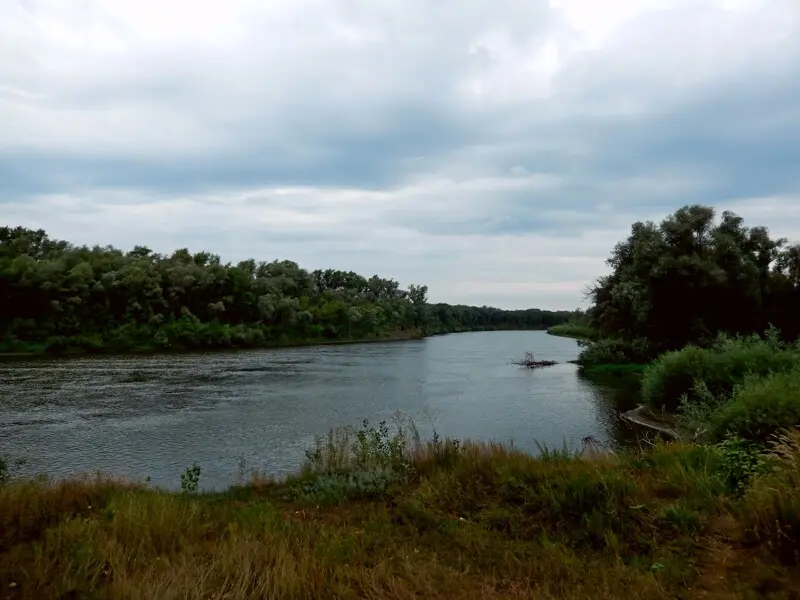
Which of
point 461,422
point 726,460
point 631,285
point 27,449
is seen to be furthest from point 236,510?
point 631,285

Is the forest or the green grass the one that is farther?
the green grass

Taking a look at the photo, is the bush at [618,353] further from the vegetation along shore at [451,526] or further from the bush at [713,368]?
the vegetation along shore at [451,526]

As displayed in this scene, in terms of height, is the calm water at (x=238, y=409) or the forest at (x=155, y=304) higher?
the forest at (x=155, y=304)

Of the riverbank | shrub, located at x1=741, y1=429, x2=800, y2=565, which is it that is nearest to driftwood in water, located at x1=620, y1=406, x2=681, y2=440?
shrub, located at x1=741, y1=429, x2=800, y2=565

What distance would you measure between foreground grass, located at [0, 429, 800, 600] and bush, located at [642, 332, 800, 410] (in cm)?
1174

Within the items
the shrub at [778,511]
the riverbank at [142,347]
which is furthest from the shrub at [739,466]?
the riverbank at [142,347]

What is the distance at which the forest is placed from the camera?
199ft

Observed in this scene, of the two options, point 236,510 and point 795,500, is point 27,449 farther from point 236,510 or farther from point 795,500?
point 795,500

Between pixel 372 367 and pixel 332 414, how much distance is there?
24583 millimetres

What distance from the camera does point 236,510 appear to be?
7.54 meters

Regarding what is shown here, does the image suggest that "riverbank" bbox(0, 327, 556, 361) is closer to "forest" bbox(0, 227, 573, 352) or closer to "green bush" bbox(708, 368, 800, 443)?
"forest" bbox(0, 227, 573, 352)

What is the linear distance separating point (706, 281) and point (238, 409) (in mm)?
30795

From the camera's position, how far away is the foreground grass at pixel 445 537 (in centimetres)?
457

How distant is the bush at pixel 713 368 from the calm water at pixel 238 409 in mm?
2482
